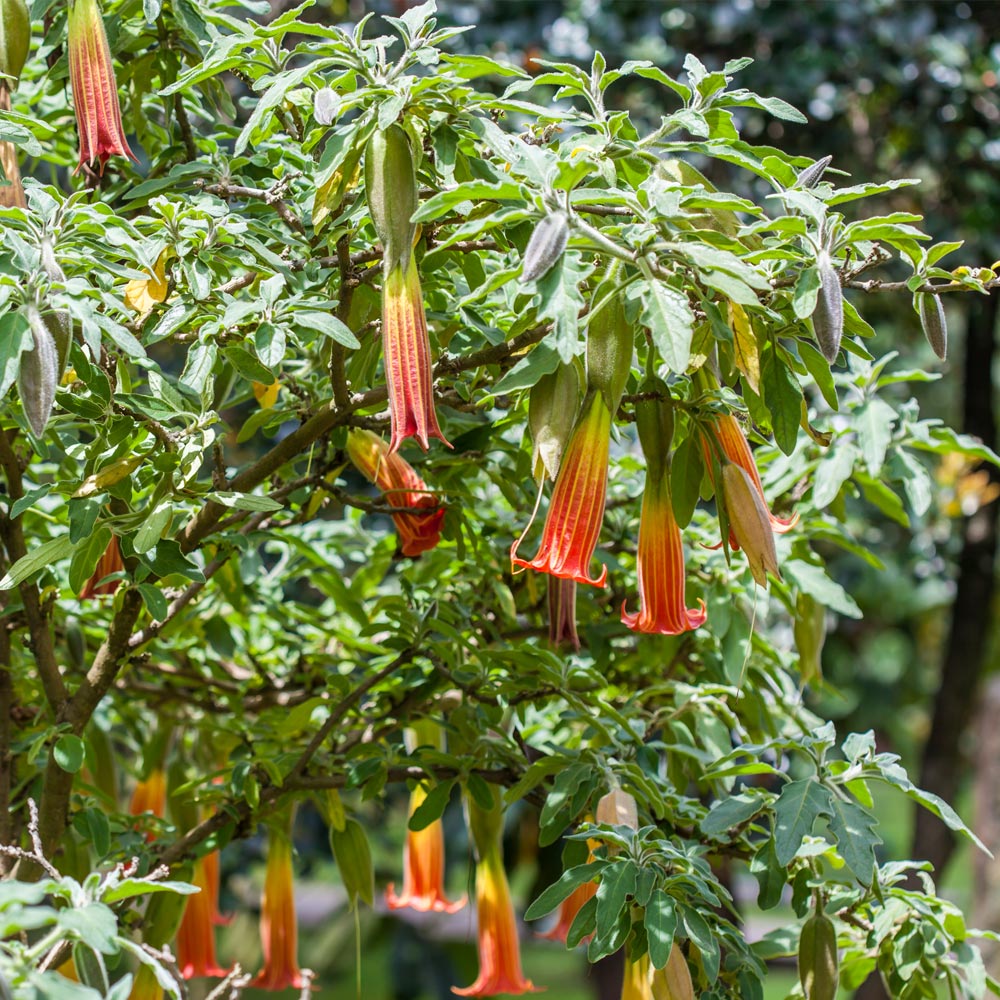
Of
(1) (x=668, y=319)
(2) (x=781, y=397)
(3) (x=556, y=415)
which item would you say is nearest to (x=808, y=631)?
(2) (x=781, y=397)

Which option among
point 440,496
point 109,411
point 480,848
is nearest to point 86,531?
point 109,411

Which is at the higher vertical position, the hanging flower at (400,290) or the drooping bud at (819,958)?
the hanging flower at (400,290)

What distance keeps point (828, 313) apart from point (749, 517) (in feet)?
0.61

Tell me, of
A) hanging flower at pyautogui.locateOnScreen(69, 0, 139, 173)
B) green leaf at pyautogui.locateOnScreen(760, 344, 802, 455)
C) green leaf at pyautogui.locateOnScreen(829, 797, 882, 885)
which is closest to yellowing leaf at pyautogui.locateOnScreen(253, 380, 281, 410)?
hanging flower at pyautogui.locateOnScreen(69, 0, 139, 173)

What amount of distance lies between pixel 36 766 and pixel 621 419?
35.7 inches

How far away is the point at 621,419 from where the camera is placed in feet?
4.03

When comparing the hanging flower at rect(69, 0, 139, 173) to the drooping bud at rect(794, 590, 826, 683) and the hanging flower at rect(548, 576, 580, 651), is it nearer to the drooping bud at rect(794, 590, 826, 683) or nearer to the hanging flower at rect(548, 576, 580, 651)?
the hanging flower at rect(548, 576, 580, 651)

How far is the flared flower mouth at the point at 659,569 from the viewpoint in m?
1.14

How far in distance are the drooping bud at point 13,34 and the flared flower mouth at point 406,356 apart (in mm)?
532

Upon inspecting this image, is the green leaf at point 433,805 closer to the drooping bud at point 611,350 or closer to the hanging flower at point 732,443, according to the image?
the hanging flower at point 732,443

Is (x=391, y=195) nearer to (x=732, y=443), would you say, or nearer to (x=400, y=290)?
(x=400, y=290)

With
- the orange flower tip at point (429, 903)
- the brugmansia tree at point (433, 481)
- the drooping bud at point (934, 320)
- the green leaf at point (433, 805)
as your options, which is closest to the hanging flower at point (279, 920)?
the brugmansia tree at point (433, 481)

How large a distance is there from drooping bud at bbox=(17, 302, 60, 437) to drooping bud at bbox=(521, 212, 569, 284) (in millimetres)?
350

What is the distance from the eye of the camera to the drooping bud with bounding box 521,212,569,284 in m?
0.87
